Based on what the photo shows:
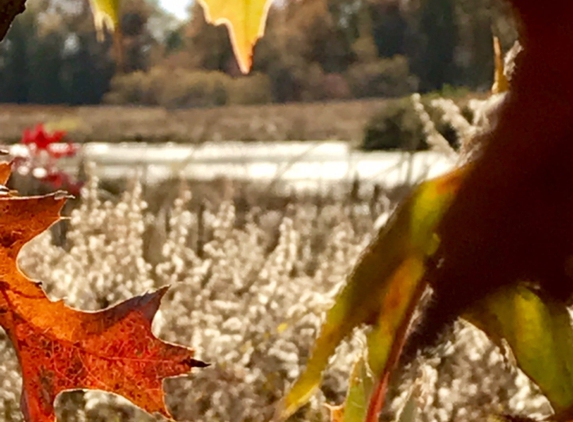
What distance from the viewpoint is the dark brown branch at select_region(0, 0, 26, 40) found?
12 cm

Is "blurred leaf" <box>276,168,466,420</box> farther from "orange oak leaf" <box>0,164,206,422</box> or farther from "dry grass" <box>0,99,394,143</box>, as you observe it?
"dry grass" <box>0,99,394,143</box>

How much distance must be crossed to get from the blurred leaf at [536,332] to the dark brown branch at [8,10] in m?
0.09

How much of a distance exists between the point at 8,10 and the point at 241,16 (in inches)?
1.9

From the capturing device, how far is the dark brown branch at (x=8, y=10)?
0.12 meters

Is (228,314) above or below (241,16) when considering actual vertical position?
below

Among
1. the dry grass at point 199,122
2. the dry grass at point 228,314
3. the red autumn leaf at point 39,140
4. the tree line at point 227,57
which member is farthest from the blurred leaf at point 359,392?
the dry grass at point 199,122

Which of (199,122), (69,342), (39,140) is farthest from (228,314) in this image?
(199,122)

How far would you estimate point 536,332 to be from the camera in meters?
0.13

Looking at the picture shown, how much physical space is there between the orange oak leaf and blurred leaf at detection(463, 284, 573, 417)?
0.07 metres

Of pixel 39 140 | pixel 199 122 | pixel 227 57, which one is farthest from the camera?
pixel 199 122

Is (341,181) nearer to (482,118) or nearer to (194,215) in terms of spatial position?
(194,215)

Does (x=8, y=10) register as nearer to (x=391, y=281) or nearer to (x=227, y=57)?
(x=391, y=281)

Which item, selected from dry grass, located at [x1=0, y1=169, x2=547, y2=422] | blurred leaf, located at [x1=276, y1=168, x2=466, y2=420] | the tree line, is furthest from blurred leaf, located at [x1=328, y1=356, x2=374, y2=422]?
the tree line

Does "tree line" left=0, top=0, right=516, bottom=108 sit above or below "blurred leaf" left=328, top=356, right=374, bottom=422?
below
